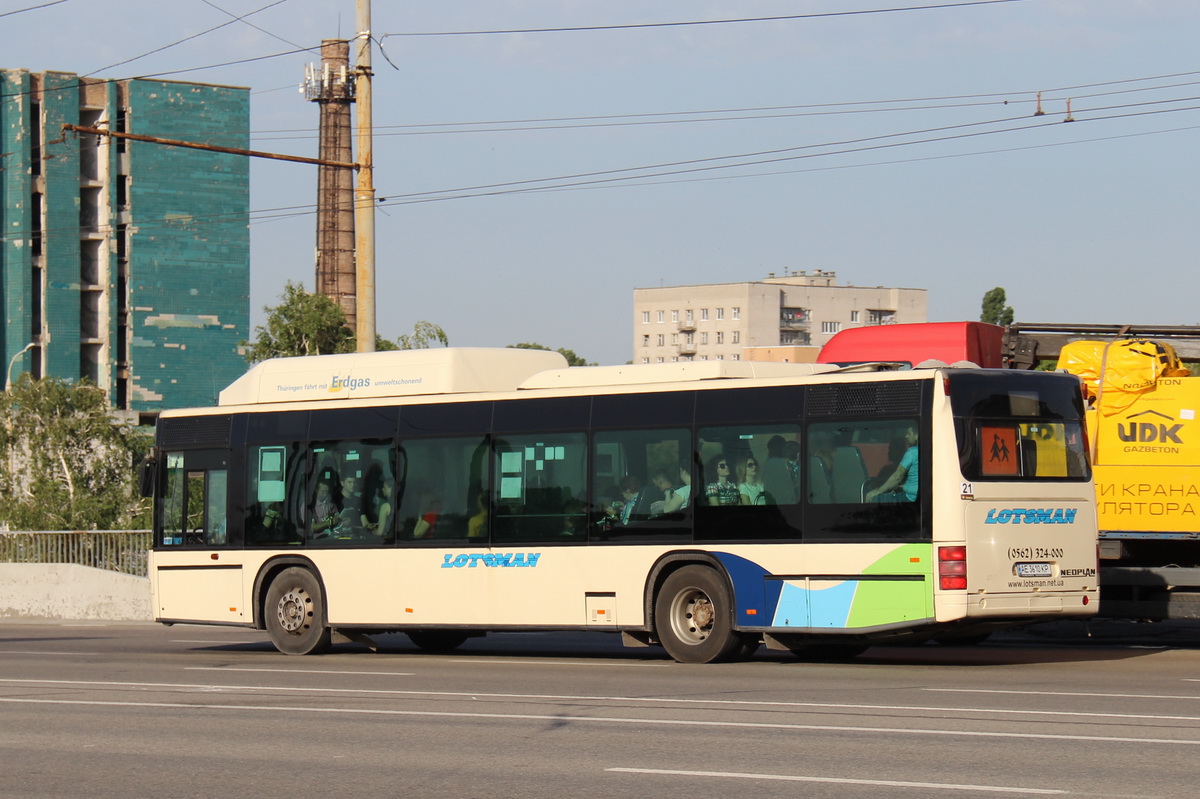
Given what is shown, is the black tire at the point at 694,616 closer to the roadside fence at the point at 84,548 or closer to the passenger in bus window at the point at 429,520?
the passenger in bus window at the point at 429,520

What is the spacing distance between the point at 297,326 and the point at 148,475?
27.4 meters

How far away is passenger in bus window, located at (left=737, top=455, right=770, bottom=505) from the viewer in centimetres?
1539

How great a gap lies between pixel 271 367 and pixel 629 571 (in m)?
5.80

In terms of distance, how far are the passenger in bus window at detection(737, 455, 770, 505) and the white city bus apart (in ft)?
0.07

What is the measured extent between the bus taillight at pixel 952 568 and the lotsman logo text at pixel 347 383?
7309 millimetres

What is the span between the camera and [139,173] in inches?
2648

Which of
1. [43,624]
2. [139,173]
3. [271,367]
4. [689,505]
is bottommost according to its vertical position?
[43,624]

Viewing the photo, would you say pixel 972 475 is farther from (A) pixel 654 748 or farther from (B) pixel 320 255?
(B) pixel 320 255

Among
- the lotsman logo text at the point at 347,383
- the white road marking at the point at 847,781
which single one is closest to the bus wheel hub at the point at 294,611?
the lotsman logo text at the point at 347,383

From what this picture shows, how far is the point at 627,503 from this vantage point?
16219 millimetres

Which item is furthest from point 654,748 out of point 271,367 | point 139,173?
point 139,173

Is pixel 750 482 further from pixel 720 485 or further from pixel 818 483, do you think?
pixel 818 483

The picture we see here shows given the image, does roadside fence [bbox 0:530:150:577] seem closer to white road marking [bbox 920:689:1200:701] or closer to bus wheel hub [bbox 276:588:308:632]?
bus wheel hub [bbox 276:588:308:632]

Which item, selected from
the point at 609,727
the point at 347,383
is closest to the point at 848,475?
the point at 609,727
